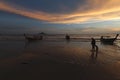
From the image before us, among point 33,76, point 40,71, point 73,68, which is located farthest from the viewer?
point 73,68

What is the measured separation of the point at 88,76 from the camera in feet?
43.5

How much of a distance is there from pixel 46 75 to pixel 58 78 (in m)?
1.09

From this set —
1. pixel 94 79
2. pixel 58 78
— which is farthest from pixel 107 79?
pixel 58 78

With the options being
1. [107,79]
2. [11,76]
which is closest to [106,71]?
[107,79]

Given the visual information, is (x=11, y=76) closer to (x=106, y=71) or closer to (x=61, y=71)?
(x=61, y=71)

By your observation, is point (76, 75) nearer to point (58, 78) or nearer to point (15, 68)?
point (58, 78)

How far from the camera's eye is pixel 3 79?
1212 cm

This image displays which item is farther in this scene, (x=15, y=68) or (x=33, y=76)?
→ (x=15, y=68)

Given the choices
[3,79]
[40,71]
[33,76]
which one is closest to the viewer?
[3,79]

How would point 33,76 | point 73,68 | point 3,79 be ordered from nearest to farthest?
1. point 3,79
2. point 33,76
3. point 73,68

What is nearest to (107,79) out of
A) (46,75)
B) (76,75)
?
(76,75)

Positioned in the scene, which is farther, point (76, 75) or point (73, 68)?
point (73, 68)

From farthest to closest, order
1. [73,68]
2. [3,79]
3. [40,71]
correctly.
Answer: [73,68] < [40,71] < [3,79]

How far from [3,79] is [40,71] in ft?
10.6
